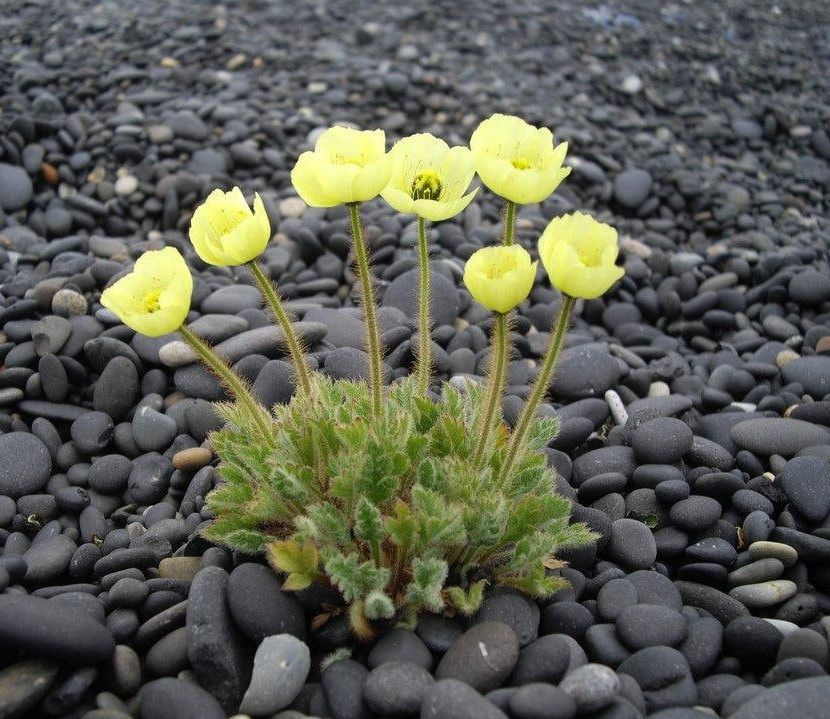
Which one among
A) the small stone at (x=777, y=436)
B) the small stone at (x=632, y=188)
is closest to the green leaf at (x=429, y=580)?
the small stone at (x=777, y=436)

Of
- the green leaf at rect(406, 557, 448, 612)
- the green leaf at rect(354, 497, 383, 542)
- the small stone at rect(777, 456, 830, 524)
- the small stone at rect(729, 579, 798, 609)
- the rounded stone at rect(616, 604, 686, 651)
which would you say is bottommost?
the small stone at rect(729, 579, 798, 609)

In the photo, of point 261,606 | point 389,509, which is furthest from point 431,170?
point 261,606

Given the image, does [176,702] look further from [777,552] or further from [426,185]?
[777,552]

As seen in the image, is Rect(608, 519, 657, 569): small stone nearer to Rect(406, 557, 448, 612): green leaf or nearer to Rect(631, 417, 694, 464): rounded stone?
Rect(631, 417, 694, 464): rounded stone

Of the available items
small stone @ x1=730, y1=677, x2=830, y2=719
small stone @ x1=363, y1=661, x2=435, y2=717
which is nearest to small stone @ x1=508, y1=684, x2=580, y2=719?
small stone @ x1=363, y1=661, x2=435, y2=717

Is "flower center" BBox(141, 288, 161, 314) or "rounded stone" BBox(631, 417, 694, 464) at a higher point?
"flower center" BBox(141, 288, 161, 314)

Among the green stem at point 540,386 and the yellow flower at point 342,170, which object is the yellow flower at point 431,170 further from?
the green stem at point 540,386
